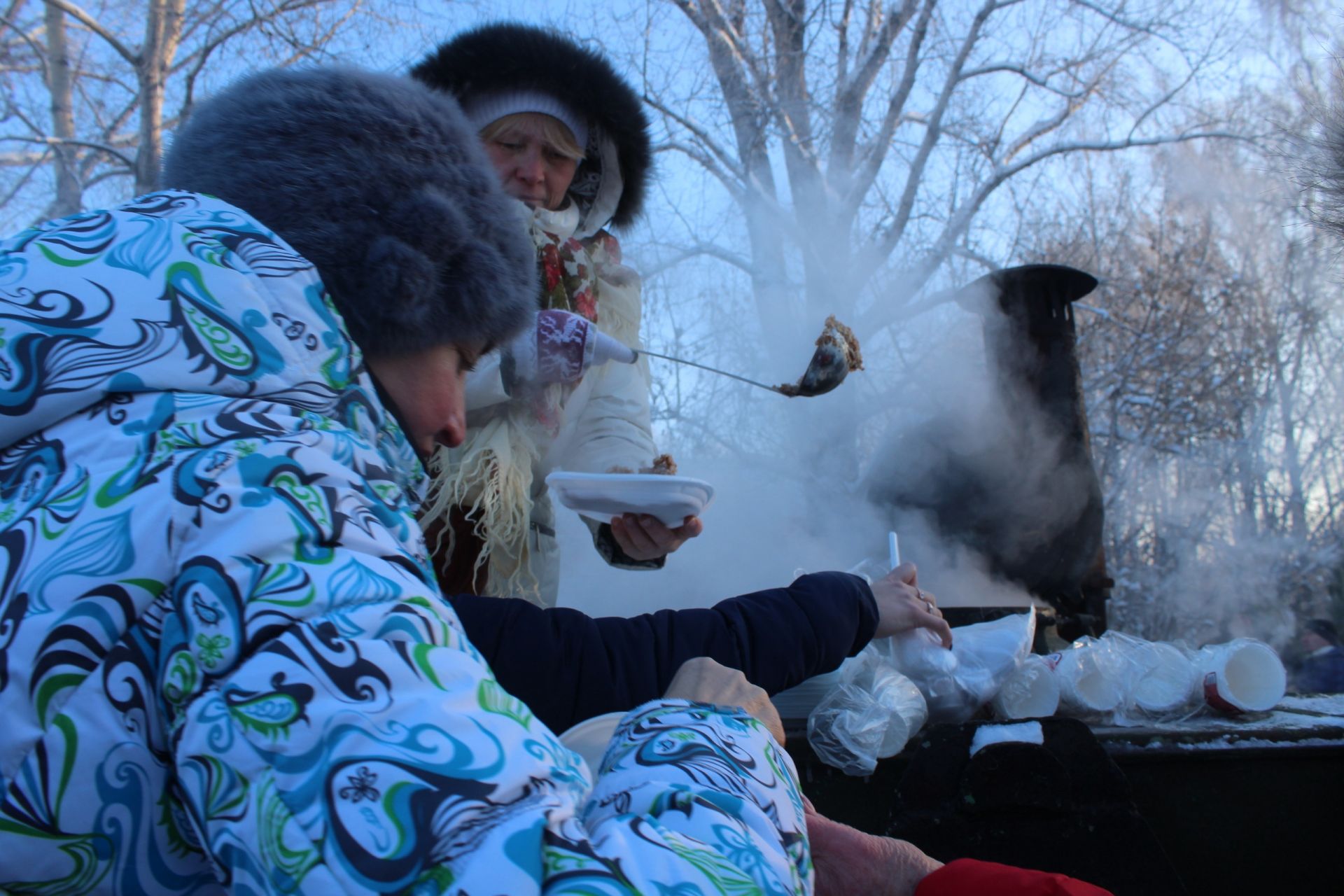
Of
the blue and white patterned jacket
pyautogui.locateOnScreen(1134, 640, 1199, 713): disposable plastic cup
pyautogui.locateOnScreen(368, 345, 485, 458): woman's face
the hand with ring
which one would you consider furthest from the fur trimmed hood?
pyautogui.locateOnScreen(1134, 640, 1199, 713): disposable plastic cup

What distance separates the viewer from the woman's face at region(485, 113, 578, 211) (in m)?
2.27

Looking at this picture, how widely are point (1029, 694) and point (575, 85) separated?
192cm

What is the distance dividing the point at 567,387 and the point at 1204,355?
10.5 meters

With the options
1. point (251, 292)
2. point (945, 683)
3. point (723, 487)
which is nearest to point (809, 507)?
point (723, 487)

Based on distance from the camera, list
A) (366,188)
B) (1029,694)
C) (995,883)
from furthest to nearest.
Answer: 1. (1029,694)
2. (995,883)
3. (366,188)

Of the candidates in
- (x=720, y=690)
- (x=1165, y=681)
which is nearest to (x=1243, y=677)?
(x=1165, y=681)

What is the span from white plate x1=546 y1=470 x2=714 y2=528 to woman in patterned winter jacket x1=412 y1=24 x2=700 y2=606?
0.10 meters

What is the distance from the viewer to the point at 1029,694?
212 centimetres

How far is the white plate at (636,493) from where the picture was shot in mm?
1783

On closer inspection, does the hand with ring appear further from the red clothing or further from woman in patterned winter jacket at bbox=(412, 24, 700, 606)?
the red clothing

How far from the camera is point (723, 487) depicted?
281 inches

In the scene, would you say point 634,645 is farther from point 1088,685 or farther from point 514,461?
point 1088,685

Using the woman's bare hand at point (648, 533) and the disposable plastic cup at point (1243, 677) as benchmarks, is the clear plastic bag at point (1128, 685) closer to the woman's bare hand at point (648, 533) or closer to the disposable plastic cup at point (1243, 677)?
the disposable plastic cup at point (1243, 677)

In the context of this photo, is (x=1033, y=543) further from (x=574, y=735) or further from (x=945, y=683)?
(x=574, y=735)
